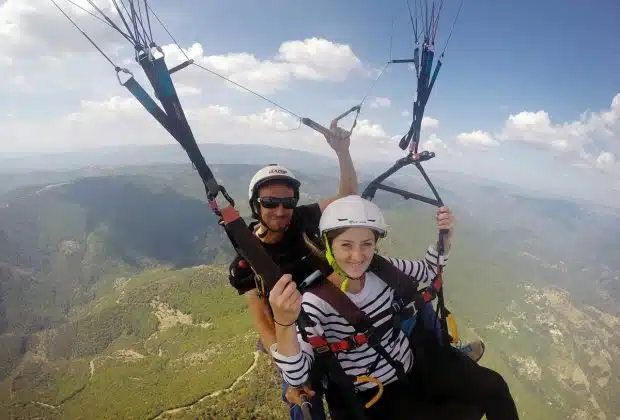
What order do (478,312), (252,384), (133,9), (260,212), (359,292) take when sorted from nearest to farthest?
(133,9) → (359,292) → (260,212) → (252,384) → (478,312)

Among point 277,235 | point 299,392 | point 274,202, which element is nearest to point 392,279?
point 299,392

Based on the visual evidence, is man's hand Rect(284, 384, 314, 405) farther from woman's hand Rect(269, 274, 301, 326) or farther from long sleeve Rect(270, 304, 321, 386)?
woman's hand Rect(269, 274, 301, 326)

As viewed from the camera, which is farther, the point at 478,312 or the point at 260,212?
the point at 478,312

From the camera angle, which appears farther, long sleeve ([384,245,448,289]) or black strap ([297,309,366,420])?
long sleeve ([384,245,448,289])

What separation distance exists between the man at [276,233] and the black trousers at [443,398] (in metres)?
0.81

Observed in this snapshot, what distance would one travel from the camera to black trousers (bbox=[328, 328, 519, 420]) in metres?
3.99

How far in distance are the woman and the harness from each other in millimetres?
56

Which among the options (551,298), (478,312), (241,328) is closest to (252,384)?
(241,328)

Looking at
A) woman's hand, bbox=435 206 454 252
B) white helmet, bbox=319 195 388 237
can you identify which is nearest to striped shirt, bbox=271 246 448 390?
white helmet, bbox=319 195 388 237

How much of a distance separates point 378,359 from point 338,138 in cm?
384

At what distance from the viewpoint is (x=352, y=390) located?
145 inches

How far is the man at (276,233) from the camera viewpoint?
4469 millimetres

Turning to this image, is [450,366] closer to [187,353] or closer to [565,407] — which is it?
[187,353]

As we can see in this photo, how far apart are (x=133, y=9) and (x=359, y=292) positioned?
11.7 ft
